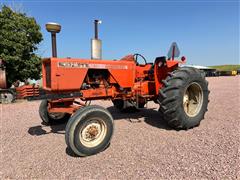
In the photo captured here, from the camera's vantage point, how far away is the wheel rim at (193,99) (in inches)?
204

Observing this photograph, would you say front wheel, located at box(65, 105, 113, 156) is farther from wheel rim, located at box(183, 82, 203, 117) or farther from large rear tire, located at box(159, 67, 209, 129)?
wheel rim, located at box(183, 82, 203, 117)

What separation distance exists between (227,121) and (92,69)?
3789mm

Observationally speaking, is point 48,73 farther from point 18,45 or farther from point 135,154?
point 18,45

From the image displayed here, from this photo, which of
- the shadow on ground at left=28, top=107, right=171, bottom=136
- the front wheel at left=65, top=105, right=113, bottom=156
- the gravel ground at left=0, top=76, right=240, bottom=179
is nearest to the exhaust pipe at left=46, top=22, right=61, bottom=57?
the front wheel at left=65, top=105, right=113, bottom=156

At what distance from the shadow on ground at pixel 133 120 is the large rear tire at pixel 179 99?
0.51m

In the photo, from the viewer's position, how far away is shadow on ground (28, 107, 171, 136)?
5.10 meters

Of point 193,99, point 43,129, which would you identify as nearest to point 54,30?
point 43,129

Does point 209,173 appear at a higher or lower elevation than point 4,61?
lower

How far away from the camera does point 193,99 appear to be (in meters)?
5.45

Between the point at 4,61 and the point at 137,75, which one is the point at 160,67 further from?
the point at 4,61

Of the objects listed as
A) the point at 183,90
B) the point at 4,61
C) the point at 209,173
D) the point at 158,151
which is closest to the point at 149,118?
the point at 183,90

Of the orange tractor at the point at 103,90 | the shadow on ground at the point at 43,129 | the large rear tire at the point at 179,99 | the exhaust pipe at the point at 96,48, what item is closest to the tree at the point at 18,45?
the shadow on ground at the point at 43,129

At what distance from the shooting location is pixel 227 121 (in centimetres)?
543

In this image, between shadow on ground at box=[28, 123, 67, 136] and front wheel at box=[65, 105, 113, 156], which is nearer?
front wheel at box=[65, 105, 113, 156]
